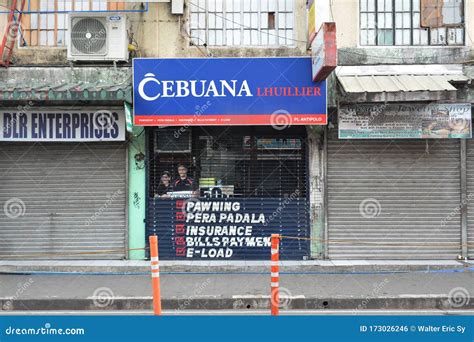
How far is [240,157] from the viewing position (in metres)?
13.4

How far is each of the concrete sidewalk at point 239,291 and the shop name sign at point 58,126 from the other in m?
2.90

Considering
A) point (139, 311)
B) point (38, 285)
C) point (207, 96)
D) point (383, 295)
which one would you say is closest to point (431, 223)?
point (383, 295)

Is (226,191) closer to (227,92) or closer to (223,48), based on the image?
(227,92)

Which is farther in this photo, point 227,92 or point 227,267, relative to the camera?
point 227,92

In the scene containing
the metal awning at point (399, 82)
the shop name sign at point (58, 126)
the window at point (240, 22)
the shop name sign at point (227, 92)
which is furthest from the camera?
the window at point (240, 22)

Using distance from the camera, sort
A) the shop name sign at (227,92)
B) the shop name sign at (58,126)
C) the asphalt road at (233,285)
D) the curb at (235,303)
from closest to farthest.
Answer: the curb at (235,303)
the asphalt road at (233,285)
the shop name sign at (227,92)
the shop name sign at (58,126)

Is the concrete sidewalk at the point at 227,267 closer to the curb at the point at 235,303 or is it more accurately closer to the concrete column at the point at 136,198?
the concrete column at the point at 136,198

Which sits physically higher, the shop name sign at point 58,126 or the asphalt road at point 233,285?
the shop name sign at point 58,126

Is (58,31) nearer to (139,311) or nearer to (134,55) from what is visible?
(134,55)

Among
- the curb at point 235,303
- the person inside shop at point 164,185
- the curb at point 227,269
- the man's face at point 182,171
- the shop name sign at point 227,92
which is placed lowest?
the curb at point 235,303

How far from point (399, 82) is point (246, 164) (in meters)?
3.61

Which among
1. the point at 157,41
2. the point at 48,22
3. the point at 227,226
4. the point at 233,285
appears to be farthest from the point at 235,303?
the point at 48,22

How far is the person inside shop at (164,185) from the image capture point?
13.5m

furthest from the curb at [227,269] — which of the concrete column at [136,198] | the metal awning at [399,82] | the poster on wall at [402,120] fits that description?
the metal awning at [399,82]
